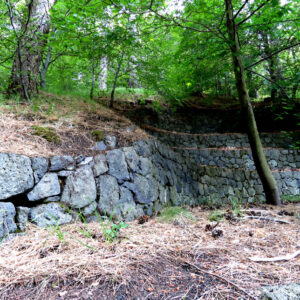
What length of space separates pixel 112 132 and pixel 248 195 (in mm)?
5010

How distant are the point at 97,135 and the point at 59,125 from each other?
62 centimetres

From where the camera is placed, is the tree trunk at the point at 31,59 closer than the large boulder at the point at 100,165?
No

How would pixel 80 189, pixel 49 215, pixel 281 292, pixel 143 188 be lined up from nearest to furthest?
pixel 281 292 → pixel 49 215 → pixel 80 189 → pixel 143 188

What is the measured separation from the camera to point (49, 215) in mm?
2336

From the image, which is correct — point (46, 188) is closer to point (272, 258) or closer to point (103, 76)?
point (272, 258)

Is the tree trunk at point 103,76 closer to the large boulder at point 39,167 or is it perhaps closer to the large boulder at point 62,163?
the large boulder at point 62,163

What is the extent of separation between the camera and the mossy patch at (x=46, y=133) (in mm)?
2988

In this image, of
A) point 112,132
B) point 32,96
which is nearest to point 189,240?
point 112,132

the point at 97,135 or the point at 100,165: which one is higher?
the point at 97,135

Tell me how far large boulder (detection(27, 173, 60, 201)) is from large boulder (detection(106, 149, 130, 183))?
84 centimetres

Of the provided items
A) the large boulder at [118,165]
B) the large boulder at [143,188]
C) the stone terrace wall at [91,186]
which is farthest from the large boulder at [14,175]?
the large boulder at [143,188]

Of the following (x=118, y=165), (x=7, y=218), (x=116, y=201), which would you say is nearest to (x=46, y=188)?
(x=7, y=218)

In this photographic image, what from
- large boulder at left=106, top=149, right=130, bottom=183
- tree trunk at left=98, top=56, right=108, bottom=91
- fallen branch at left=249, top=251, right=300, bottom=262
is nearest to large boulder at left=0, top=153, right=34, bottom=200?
large boulder at left=106, top=149, right=130, bottom=183

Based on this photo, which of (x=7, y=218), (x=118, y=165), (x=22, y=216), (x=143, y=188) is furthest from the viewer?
(x=143, y=188)
